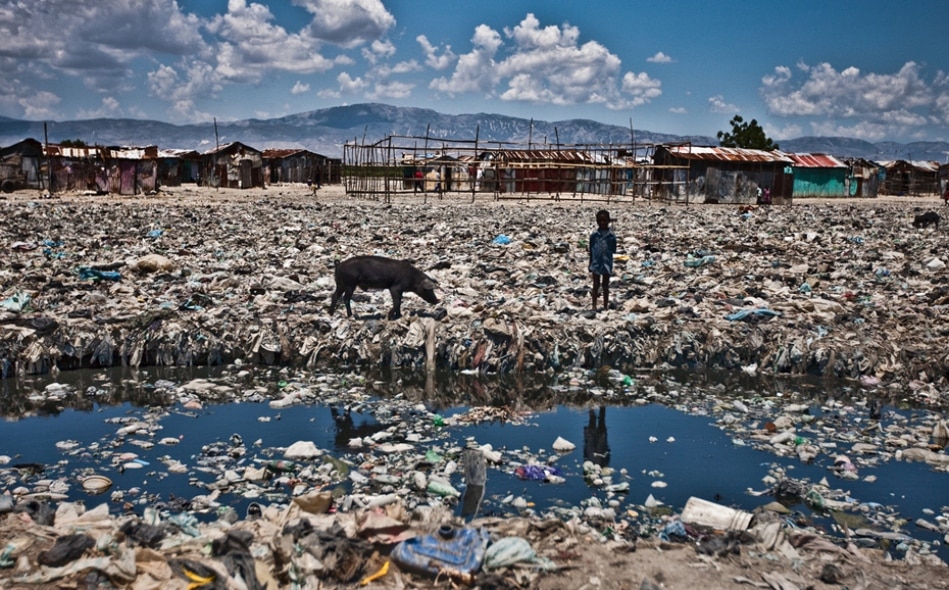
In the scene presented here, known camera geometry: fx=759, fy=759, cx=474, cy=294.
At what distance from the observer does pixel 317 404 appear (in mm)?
6414

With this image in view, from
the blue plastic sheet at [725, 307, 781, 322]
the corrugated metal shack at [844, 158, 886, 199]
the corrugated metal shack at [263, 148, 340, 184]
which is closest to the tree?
the corrugated metal shack at [844, 158, 886, 199]

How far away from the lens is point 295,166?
4453 centimetres

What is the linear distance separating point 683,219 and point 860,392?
40.3 ft

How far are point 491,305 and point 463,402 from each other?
81.8 inches

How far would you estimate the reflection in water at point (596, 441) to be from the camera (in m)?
5.32

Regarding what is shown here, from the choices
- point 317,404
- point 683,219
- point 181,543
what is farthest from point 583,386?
point 683,219

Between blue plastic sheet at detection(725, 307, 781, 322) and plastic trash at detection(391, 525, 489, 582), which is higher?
blue plastic sheet at detection(725, 307, 781, 322)

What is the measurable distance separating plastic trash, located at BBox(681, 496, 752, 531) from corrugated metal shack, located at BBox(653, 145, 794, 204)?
25.4 m

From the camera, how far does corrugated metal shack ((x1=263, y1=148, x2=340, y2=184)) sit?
4322 cm

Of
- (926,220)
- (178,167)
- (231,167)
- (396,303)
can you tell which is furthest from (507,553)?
(178,167)

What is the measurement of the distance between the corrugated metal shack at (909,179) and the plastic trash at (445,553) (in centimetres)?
4684

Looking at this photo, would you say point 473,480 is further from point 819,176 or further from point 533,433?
point 819,176

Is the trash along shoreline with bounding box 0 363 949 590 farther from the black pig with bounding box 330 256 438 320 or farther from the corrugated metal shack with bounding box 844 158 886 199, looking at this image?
the corrugated metal shack with bounding box 844 158 886 199

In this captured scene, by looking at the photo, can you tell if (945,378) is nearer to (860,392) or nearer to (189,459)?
(860,392)
